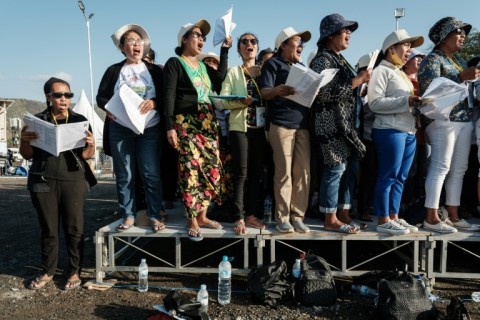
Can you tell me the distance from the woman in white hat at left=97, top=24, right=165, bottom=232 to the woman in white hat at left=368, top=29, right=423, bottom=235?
91.9 inches

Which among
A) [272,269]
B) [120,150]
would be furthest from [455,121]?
[120,150]

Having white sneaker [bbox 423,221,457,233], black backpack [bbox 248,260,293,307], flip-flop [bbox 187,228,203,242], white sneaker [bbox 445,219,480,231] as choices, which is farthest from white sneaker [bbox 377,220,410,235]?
flip-flop [bbox 187,228,203,242]

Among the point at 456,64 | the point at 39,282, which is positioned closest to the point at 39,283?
the point at 39,282

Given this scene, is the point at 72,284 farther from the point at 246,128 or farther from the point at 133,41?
the point at 133,41

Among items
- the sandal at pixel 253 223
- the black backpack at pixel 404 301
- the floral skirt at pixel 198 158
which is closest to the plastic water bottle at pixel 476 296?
the black backpack at pixel 404 301

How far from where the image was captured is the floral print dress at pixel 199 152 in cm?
423

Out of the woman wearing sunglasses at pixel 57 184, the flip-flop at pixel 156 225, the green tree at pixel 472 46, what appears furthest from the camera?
the green tree at pixel 472 46

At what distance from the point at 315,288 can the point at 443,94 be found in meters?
2.32

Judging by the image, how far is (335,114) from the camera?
4.13 metres

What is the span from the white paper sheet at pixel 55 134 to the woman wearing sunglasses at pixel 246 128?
1.52m

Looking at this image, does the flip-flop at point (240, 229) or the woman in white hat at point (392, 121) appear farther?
the flip-flop at point (240, 229)

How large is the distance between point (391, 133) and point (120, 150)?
288 centimetres

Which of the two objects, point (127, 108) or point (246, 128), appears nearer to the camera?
point (127, 108)

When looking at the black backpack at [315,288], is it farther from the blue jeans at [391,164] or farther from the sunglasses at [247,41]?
the sunglasses at [247,41]
